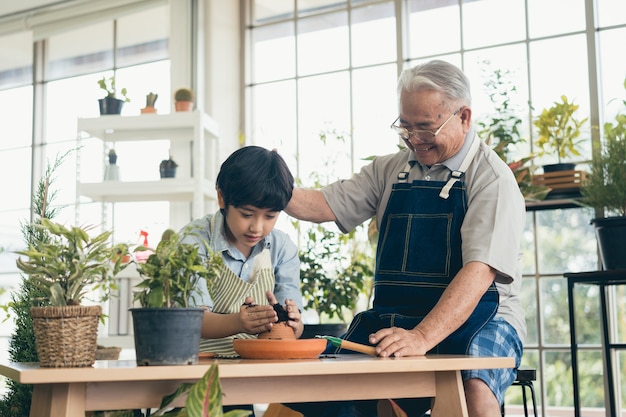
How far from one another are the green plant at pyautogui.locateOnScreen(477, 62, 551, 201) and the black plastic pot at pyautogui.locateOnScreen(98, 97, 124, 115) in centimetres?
225

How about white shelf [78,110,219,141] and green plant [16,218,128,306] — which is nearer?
green plant [16,218,128,306]

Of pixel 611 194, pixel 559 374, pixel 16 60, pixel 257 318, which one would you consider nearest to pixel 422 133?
pixel 257 318

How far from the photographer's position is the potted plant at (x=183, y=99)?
16.3 feet

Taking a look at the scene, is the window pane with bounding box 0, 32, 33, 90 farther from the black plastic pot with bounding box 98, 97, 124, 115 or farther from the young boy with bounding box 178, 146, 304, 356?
the young boy with bounding box 178, 146, 304, 356

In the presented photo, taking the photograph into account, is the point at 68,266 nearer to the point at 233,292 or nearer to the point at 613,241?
the point at 233,292

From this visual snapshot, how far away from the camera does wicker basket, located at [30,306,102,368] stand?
1529 mm

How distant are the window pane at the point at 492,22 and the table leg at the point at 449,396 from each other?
3362 millimetres

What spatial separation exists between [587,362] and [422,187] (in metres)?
2.45

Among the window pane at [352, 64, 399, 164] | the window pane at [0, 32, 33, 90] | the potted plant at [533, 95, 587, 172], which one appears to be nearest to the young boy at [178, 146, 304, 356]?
the potted plant at [533, 95, 587, 172]

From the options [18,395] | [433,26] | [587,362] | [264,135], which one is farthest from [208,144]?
[18,395]

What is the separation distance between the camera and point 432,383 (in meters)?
1.76

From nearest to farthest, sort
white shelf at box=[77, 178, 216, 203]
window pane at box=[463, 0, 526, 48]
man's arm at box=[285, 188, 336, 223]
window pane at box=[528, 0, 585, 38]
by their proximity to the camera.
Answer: man's arm at box=[285, 188, 336, 223] → window pane at box=[528, 0, 585, 38] → window pane at box=[463, 0, 526, 48] → white shelf at box=[77, 178, 216, 203]

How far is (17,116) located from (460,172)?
5291 mm

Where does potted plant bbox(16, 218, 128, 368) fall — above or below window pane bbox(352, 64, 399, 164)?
below
